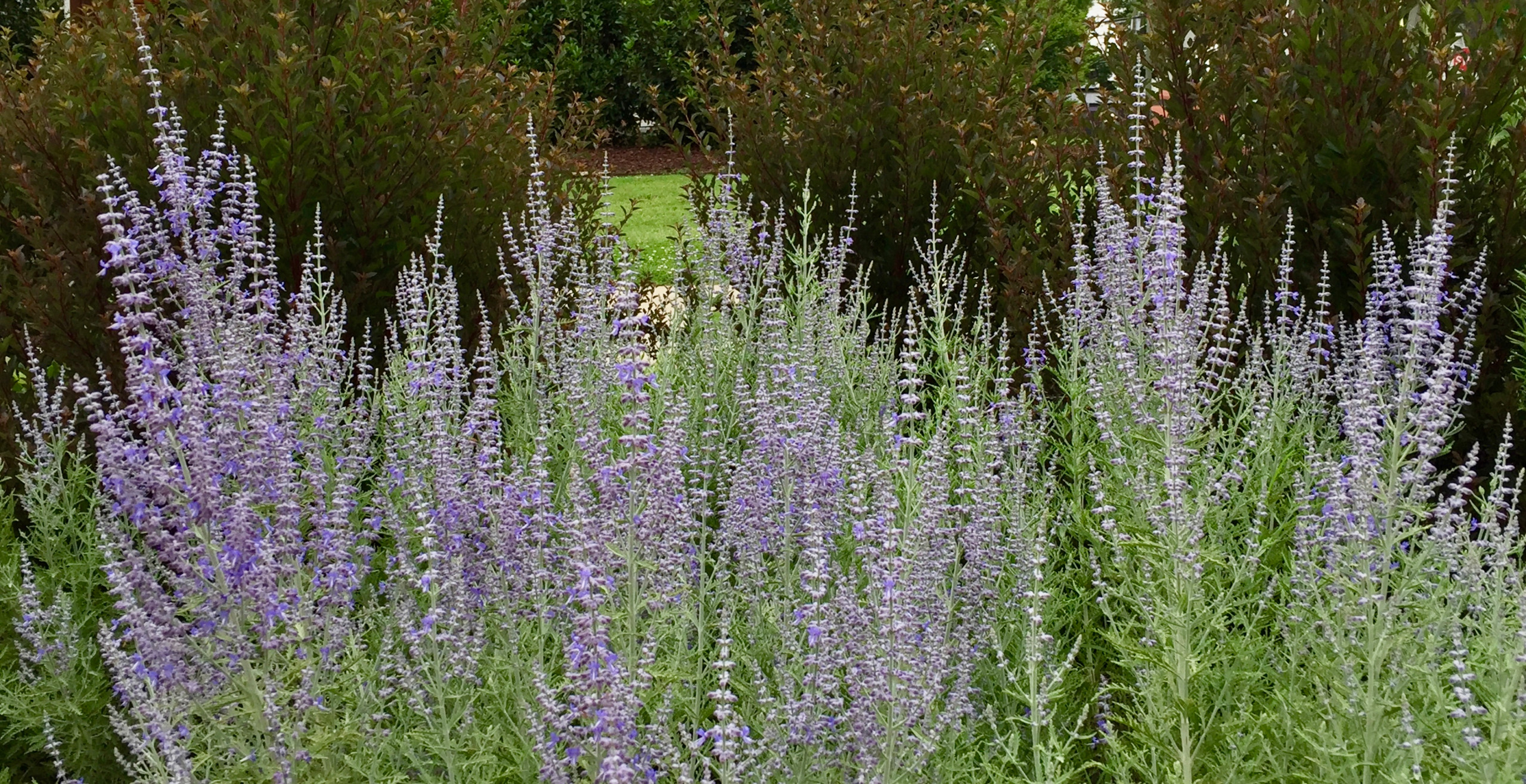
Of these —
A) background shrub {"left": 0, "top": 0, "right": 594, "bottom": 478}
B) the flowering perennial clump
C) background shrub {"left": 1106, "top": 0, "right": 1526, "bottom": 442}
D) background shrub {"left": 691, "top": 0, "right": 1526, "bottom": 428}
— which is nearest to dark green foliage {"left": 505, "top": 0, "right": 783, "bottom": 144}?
background shrub {"left": 691, "top": 0, "right": 1526, "bottom": 428}

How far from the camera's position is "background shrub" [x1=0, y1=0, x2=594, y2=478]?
18.1ft

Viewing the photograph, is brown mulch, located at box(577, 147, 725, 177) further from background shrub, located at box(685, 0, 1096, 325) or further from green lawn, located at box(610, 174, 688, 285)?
background shrub, located at box(685, 0, 1096, 325)

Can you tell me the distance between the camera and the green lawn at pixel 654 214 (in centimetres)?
1334

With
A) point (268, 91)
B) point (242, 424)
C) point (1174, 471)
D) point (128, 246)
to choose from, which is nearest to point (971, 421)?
point (1174, 471)

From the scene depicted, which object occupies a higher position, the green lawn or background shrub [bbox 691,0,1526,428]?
background shrub [bbox 691,0,1526,428]

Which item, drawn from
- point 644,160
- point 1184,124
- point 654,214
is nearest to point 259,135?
point 1184,124

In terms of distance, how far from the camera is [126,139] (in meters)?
5.81

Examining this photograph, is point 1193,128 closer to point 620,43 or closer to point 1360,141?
point 1360,141

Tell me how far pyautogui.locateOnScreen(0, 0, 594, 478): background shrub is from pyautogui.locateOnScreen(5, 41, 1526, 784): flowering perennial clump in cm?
79

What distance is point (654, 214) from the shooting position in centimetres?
1681

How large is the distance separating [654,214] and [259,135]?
36.9 ft

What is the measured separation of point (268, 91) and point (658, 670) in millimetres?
3648

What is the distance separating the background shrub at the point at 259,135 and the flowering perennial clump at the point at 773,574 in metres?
0.79

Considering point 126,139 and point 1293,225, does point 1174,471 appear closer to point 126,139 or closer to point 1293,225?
point 1293,225
